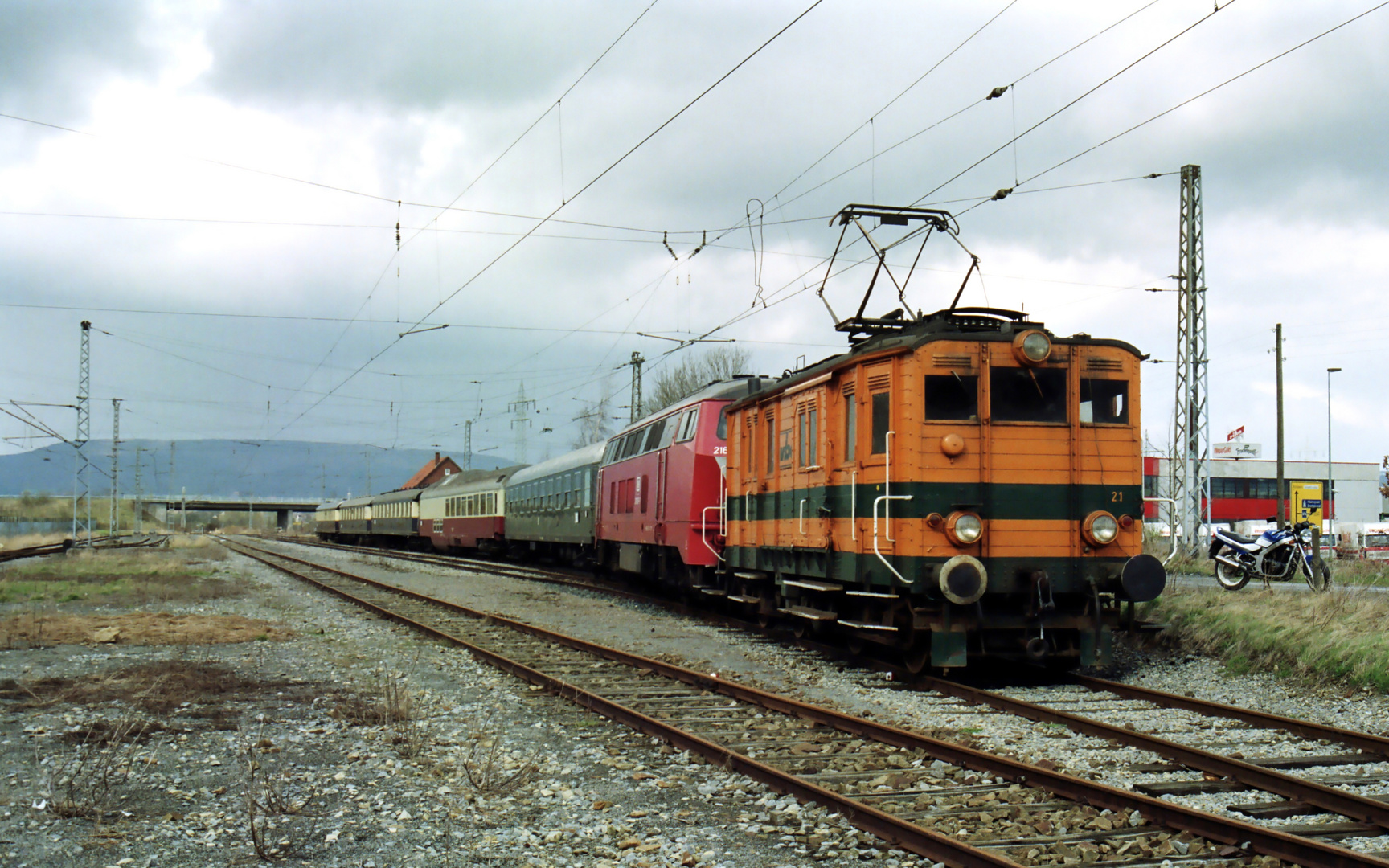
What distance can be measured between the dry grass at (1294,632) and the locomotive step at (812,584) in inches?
163

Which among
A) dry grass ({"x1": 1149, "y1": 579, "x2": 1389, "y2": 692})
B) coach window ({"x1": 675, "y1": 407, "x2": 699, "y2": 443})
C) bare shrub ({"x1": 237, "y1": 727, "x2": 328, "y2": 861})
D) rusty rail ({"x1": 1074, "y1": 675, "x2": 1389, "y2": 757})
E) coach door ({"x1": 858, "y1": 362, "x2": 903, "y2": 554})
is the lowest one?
bare shrub ({"x1": 237, "y1": 727, "x2": 328, "y2": 861})

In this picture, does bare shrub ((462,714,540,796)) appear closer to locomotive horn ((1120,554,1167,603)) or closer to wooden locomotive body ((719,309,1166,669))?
wooden locomotive body ((719,309,1166,669))

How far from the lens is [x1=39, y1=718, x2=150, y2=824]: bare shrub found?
19.7 feet

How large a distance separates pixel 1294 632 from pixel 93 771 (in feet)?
35.5

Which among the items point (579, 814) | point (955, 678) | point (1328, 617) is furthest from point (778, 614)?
point (579, 814)

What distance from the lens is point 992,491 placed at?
10141 millimetres

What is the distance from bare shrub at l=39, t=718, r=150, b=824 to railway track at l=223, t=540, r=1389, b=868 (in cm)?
353

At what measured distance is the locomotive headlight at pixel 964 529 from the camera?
986cm

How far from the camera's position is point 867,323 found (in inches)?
479

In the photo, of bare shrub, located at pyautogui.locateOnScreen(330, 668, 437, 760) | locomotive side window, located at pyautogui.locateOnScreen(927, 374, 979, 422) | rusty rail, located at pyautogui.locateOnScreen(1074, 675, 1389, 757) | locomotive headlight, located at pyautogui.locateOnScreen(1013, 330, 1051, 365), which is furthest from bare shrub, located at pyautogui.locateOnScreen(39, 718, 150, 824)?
locomotive headlight, located at pyautogui.locateOnScreen(1013, 330, 1051, 365)

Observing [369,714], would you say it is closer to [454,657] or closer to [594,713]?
[594,713]

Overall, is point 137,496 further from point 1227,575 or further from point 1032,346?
point 1032,346

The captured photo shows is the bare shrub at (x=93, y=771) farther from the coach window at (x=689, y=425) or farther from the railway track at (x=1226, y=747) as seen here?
the coach window at (x=689, y=425)

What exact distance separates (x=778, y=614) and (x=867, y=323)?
4351 millimetres
